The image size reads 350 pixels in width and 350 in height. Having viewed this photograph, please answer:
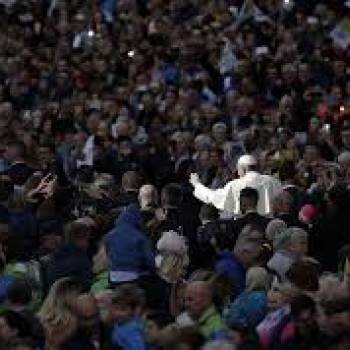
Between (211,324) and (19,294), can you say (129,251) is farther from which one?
(211,324)

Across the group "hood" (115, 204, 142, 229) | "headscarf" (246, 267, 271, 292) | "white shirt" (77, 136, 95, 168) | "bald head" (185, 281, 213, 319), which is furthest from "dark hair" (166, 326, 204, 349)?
"white shirt" (77, 136, 95, 168)

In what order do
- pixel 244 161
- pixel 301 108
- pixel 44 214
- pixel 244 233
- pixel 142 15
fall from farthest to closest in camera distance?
pixel 142 15 < pixel 301 108 < pixel 244 161 < pixel 44 214 < pixel 244 233

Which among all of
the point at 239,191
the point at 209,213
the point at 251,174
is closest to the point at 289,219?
the point at 209,213

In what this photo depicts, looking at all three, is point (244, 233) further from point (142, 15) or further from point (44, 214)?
point (142, 15)

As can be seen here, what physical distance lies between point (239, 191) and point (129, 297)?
4.46 meters

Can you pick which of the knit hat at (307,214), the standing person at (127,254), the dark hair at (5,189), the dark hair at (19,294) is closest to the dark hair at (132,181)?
the dark hair at (5,189)

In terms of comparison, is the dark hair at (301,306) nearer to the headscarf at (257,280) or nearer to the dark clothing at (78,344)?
the headscarf at (257,280)

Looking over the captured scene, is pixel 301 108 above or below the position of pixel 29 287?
above

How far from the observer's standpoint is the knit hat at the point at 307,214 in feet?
38.8

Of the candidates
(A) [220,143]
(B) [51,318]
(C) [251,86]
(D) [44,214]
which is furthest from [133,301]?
(C) [251,86]

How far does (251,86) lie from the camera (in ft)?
66.6

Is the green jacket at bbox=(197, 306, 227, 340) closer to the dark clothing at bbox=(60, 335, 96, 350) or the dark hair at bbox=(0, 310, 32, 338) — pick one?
the dark clothing at bbox=(60, 335, 96, 350)

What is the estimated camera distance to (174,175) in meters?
15.9

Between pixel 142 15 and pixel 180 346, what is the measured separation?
18.0m
